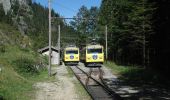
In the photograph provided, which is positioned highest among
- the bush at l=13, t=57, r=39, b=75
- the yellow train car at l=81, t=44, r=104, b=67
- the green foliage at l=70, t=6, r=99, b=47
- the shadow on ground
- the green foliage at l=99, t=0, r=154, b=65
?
the green foliage at l=70, t=6, r=99, b=47

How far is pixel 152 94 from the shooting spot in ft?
68.2

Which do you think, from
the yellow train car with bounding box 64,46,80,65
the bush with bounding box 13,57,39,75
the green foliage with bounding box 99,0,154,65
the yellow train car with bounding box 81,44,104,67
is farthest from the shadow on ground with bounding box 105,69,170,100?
the yellow train car with bounding box 64,46,80,65

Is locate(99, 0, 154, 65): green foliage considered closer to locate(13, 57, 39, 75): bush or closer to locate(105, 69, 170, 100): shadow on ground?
locate(105, 69, 170, 100): shadow on ground

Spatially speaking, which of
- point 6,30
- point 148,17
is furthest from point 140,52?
point 6,30

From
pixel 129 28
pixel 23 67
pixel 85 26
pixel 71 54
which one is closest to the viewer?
pixel 23 67

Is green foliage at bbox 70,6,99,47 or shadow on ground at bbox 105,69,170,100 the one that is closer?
shadow on ground at bbox 105,69,170,100

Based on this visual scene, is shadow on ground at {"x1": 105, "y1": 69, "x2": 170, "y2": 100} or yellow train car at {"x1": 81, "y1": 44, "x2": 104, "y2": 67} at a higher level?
yellow train car at {"x1": 81, "y1": 44, "x2": 104, "y2": 67}

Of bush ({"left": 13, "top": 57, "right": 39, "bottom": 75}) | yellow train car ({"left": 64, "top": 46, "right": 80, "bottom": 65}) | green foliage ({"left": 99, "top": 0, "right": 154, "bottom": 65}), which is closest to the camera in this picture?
bush ({"left": 13, "top": 57, "right": 39, "bottom": 75})

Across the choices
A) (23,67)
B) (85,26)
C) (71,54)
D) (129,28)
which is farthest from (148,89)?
(85,26)

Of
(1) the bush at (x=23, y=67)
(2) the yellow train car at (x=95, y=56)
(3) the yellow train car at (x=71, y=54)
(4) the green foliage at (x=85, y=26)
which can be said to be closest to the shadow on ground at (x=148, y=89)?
(1) the bush at (x=23, y=67)

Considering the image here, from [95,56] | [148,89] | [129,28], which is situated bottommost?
[148,89]

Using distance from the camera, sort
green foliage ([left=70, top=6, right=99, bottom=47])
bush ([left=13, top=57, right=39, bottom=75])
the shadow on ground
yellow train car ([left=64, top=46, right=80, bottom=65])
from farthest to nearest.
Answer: green foliage ([left=70, top=6, right=99, bottom=47]) < yellow train car ([left=64, top=46, right=80, bottom=65]) < bush ([left=13, top=57, right=39, bottom=75]) < the shadow on ground

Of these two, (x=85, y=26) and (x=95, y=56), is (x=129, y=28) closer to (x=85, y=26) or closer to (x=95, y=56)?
(x=95, y=56)

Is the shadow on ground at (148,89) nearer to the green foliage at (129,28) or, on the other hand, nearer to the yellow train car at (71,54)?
the green foliage at (129,28)
